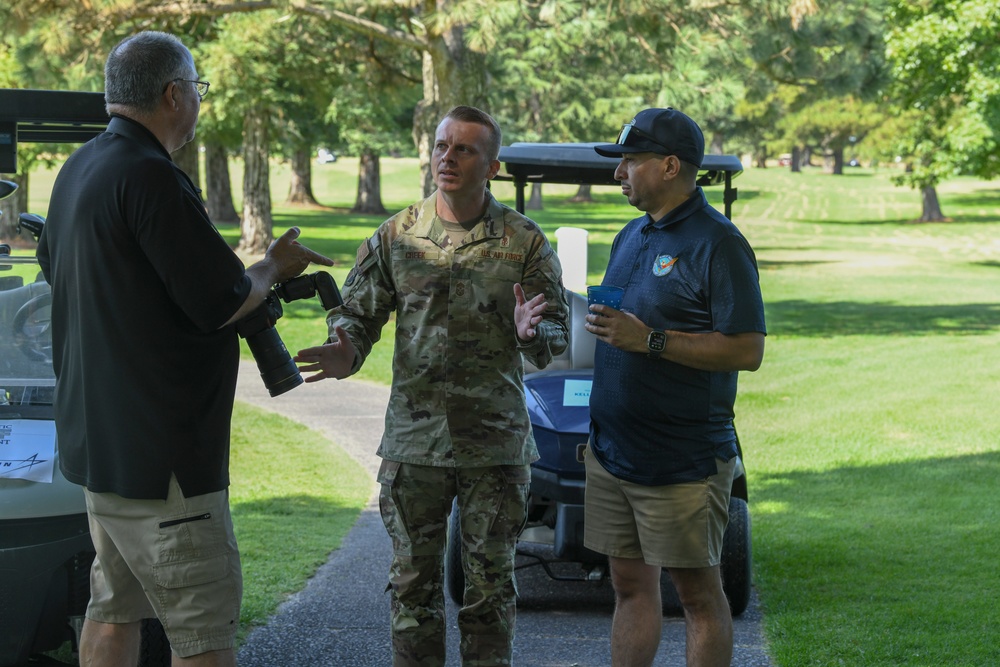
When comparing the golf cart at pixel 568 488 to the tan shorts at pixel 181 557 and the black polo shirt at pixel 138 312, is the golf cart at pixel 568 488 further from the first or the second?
the black polo shirt at pixel 138 312

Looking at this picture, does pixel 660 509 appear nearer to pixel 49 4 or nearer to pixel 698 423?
pixel 698 423

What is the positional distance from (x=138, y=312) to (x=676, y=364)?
1.55m

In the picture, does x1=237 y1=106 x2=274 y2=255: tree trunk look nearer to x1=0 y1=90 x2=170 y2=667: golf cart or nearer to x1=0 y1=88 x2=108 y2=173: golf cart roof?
x1=0 y1=88 x2=108 y2=173: golf cart roof

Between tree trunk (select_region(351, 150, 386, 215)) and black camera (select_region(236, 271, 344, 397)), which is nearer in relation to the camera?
black camera (select_region(236, 271, 344, 397))

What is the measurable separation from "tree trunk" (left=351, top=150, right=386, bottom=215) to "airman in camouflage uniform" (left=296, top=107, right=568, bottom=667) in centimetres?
4036

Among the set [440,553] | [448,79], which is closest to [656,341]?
[440,553]

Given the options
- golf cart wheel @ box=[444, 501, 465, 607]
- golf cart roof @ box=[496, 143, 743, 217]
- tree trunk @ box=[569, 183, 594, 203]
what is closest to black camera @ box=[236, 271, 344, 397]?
golf cart wheel @ box=[444, 501, 465, 607]

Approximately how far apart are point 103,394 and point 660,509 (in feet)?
5.39

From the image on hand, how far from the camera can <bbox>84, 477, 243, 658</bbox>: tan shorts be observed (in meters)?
2.91

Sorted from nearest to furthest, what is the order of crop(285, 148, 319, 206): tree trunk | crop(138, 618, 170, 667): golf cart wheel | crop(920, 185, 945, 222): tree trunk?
crop(138, 618, 170, 667): golf cart wheel, crop(920, 185, 945, 222): tree trunk, crop(285, 148, 319, 206): tree trunk

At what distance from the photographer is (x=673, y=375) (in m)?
3.58

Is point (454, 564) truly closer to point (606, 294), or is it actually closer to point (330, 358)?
point (330, 358)

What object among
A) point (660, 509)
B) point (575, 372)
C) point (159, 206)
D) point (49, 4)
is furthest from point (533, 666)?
point (49, 4)

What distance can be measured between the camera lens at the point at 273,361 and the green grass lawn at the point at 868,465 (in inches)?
90.2
